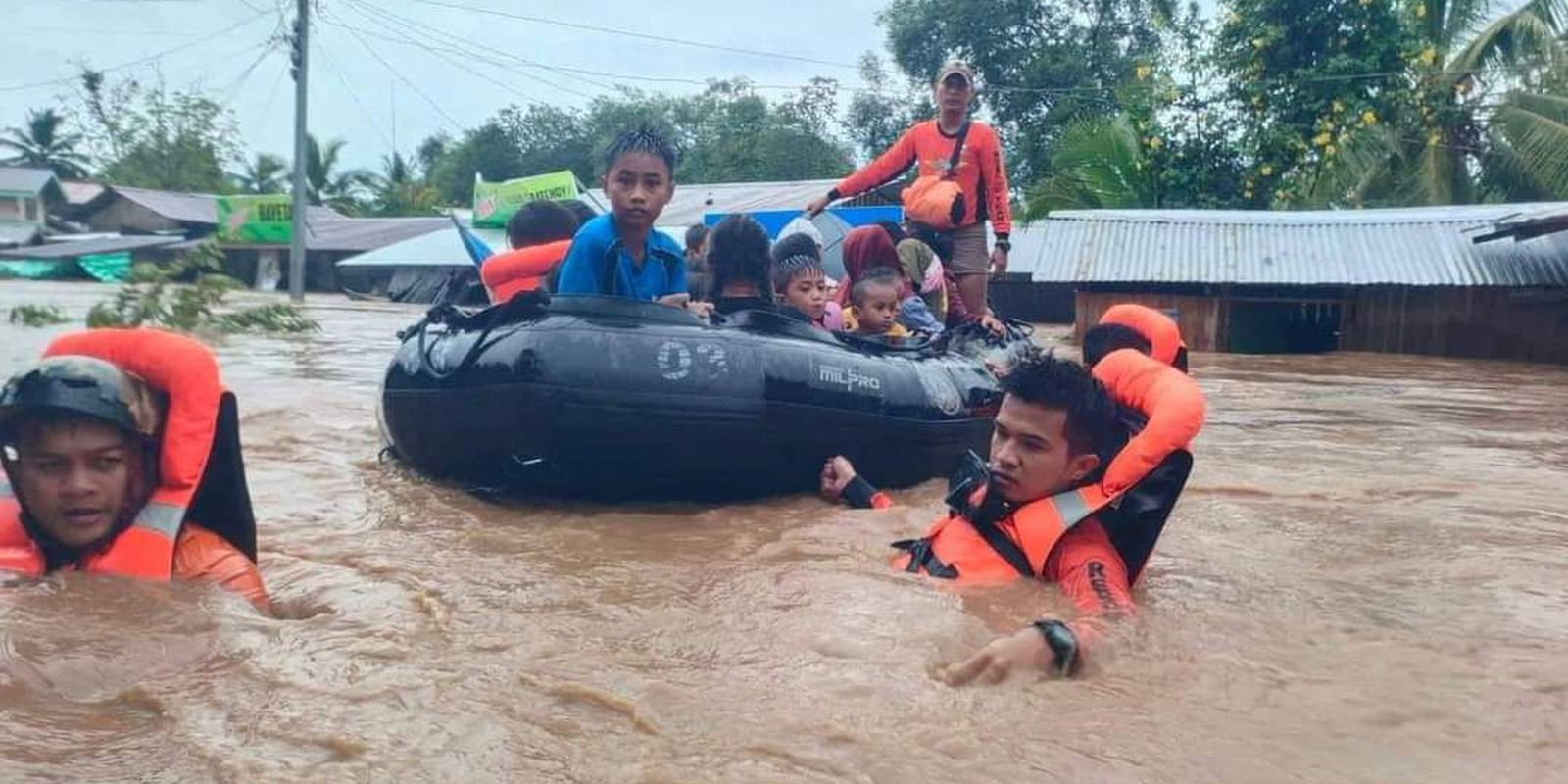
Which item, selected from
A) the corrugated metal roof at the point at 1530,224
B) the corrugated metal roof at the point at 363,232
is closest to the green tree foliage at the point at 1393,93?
the corrugated metal roof at the point at 1530,224

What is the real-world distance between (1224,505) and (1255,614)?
1.72m

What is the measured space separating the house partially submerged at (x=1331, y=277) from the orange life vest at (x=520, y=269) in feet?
38.3

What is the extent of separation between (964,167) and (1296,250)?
36.2ft

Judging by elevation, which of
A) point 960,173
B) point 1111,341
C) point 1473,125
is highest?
point 1473,125

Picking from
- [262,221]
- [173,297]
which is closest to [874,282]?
[173,297]

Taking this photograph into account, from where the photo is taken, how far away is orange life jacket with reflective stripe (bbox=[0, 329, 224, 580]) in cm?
299

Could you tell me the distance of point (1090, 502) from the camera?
10.7ft

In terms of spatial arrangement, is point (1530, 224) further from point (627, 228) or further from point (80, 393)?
point (80, 393)

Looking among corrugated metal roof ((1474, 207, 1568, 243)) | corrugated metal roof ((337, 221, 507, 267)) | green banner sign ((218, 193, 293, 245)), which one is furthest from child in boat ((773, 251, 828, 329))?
green banner sign ((218, 193, 293, 245))

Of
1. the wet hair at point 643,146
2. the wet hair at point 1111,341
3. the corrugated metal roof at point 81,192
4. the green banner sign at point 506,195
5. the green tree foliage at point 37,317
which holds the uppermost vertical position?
the corrugated metal roof at point 81,192

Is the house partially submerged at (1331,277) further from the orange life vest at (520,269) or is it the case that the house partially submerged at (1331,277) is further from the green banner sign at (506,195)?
the orange life vest at (520,269)

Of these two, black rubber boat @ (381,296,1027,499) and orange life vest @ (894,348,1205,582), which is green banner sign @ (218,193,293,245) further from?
orange life vest @ (894,348,1205,582)

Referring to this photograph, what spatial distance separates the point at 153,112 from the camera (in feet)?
163

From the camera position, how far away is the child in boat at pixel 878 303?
5836 millimetres
